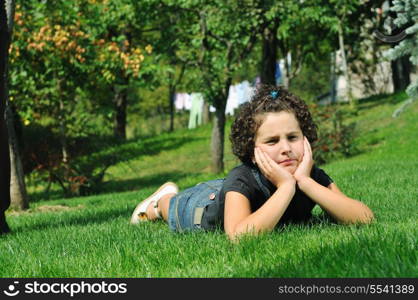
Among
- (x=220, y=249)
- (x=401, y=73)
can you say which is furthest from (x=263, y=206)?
(x=401, y=73)

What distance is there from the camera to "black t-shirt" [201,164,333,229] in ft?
15.0

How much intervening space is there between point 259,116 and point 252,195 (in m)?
0.59

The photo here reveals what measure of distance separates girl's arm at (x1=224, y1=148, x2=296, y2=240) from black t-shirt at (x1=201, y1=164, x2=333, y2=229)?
0.27 ft

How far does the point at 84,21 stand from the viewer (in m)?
16.5

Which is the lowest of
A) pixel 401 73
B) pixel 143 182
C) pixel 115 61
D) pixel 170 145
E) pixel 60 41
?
pixel 143 182

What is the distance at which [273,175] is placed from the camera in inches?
175

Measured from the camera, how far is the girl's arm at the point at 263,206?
4.32 m

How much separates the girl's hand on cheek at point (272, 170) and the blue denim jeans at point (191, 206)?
904 mm

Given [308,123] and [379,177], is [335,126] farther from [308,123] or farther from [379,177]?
[308,123]

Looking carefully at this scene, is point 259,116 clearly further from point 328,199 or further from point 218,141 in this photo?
point 218,141

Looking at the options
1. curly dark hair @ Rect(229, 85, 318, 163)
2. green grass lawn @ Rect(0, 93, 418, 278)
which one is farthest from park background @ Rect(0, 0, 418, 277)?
curly dark hair @ Rect(229, 85, 318, 163)

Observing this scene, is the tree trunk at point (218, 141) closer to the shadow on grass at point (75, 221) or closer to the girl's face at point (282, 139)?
the shadow on grass at point (75, 221)

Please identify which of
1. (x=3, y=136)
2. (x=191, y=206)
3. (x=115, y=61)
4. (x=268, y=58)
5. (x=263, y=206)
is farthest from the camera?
(x=268, y=58)

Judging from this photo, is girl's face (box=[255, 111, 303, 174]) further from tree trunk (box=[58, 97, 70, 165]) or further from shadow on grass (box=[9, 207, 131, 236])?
tree trunk (box=[58, 97, 70, 165])
